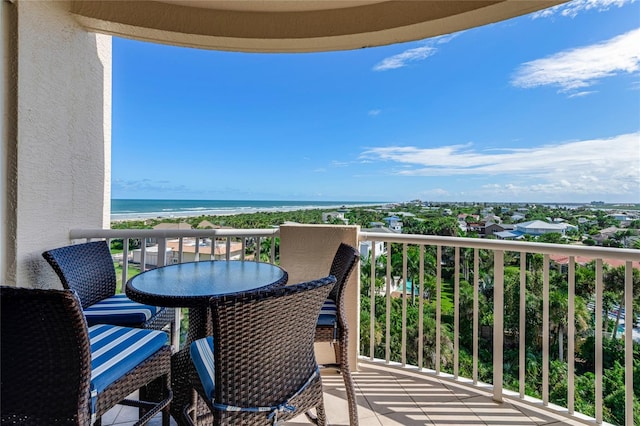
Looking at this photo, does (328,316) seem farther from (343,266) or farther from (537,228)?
(537,228)

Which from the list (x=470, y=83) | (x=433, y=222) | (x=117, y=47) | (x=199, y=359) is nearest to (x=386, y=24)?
(x=433, y=222)

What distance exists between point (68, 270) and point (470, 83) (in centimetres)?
1162

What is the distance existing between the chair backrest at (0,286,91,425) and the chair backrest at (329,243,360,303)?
4.25 feet

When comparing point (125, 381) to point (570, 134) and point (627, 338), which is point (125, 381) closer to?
point (627, 338)

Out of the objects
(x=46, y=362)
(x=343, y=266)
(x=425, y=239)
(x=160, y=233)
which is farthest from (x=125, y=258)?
(x=425, y=239)

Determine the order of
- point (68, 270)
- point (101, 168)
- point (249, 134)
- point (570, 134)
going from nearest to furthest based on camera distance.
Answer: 1. point (68, 270)
2. point (101, 168)
3. point (570, 134)
4. point (249, 134)

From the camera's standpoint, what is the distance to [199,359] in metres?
1.36

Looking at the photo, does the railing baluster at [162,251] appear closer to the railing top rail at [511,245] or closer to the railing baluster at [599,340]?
the railing top rail at [511,245]

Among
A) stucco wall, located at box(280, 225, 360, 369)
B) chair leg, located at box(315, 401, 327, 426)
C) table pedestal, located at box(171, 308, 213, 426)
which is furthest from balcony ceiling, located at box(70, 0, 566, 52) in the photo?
chair leg, located at box(315, 401, 327, 426)

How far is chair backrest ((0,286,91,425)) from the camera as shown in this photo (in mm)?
1012

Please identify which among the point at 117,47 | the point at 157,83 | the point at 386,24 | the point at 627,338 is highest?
the point at 157,83

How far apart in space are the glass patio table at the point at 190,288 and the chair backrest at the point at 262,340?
0.38m

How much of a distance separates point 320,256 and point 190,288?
1.30m

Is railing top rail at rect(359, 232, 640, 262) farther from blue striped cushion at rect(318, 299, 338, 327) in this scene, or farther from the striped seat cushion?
the striped seat cushion
